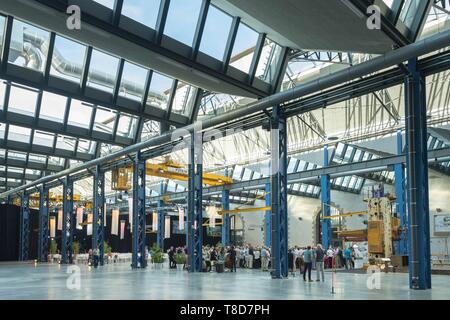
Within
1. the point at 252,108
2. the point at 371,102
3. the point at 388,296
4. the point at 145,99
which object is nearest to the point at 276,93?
the point at 252,108

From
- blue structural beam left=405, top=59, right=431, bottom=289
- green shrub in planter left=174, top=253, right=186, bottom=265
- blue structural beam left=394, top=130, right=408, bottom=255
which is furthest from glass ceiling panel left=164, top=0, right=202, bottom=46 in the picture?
blue structural beam left=394, top=130, right=408, bottom=255

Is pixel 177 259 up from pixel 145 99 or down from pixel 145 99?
down

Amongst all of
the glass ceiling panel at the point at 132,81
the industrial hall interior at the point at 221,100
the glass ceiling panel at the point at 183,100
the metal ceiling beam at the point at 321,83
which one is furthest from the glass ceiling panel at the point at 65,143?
the glass ceiling panel at the point at 132,81

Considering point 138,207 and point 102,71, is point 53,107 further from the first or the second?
point 138,207

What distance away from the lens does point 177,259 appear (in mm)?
34625

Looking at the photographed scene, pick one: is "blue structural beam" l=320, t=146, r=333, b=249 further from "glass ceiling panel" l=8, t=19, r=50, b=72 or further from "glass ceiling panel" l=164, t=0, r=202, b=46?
"glass ceiling panel" l=8, t=19, r=50, b=72

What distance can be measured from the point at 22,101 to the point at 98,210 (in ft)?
46.5

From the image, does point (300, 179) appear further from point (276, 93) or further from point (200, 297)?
point (200, 297)

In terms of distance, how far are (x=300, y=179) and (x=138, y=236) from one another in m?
16.7

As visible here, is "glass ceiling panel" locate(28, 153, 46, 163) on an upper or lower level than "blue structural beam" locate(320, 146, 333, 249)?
upper

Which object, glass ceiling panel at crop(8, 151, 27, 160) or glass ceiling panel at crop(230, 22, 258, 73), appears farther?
glass ceiling panel at crop(8, 151, 27, 160)

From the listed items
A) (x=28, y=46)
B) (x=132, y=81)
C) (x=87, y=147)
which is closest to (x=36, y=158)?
(x=87, y=147)

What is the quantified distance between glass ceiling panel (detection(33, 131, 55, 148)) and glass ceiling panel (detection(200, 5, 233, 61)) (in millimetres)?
15803

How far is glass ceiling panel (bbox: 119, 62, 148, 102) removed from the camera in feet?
83.1
